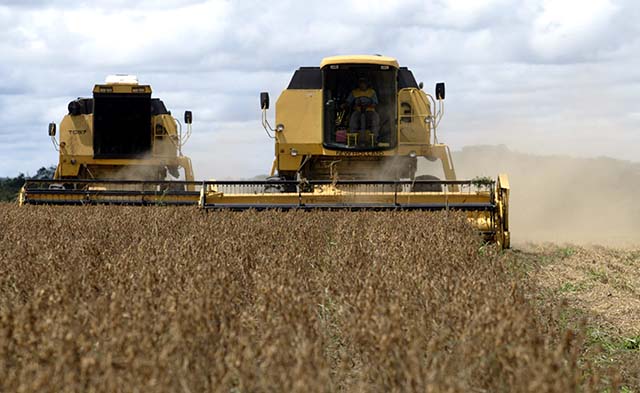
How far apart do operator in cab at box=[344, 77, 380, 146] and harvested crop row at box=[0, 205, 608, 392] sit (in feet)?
19.7

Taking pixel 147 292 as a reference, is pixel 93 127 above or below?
above

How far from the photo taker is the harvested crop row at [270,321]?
3.10 meters

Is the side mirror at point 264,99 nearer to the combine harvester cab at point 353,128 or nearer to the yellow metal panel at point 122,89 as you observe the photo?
the combine harvester cab at point 353,128

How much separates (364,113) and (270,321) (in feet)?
32.9

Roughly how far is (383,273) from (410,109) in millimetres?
8632

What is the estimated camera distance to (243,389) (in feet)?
10.3

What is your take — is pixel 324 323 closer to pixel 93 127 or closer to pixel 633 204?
pixel 93 127

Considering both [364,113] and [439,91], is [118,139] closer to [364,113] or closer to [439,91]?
[364,113]

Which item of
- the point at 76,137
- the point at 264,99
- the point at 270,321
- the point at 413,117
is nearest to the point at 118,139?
the point at 76,137

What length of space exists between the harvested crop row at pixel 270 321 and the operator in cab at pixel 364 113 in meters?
6.00

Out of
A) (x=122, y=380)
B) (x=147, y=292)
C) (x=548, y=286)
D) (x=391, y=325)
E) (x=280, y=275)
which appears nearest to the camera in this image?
(x=122, y=380)

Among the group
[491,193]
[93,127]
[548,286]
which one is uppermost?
[93,127]

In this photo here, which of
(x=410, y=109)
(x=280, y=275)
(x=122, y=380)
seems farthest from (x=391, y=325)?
(x=410, y=109)

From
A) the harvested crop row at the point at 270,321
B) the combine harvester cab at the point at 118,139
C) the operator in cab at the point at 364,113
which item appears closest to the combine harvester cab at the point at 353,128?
the operator in cab at the point at 364,113
